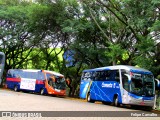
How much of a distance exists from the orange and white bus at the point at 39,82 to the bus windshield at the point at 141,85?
40.4 ft

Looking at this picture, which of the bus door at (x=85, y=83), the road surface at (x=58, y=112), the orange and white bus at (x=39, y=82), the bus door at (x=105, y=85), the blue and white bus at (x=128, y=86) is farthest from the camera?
the orange and white bus at (x=39, y=82)

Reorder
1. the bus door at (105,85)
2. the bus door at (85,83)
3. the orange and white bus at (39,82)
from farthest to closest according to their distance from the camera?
the orange and white bus at (39,82) → the bus door at (85,83) → the bus door at (105,85)

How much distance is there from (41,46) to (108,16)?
37.0ft

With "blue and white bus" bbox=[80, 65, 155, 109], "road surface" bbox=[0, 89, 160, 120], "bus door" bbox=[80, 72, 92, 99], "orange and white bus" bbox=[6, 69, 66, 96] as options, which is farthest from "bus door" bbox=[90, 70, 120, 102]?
"orange and white bus" bbox=[6, 69, 66, 96]

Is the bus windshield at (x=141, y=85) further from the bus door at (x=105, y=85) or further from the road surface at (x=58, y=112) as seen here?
the road surface at (x=58, y=112)

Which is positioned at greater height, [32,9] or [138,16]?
[32,9]

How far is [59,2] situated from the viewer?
29.9m

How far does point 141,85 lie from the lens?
20.6m

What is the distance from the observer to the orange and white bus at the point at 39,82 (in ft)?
103

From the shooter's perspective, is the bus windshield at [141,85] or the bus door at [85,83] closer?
the bus windshield at [141,85]

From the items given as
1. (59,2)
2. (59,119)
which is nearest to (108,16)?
(59,2)

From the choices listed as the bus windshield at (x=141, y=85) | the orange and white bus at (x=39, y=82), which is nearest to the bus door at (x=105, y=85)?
the bus windshield at (x=141, y=85)

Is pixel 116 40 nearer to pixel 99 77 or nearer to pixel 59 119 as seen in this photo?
pixel 99 77

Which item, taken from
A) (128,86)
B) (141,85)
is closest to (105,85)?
(128,86)
